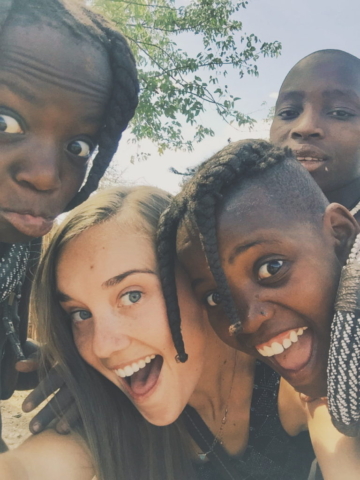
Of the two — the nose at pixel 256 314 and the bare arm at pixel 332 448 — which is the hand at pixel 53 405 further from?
the bare arm at pixel 332 448

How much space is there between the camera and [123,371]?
6.50ft

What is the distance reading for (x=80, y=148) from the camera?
5.82ft

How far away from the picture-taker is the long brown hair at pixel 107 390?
2.06m

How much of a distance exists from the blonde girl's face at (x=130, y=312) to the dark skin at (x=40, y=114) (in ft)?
1.02

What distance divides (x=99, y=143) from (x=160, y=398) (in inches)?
43.9

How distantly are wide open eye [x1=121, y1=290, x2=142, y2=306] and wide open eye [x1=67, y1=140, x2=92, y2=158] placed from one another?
0.61m

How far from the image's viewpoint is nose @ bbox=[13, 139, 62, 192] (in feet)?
5.13

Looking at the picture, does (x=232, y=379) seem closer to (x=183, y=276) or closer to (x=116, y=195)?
(x=183, y=276)

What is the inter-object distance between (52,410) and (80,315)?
43cm

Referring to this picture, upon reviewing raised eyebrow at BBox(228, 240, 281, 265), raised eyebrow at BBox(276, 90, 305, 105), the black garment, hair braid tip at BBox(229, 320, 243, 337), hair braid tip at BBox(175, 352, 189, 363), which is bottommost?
the black garment

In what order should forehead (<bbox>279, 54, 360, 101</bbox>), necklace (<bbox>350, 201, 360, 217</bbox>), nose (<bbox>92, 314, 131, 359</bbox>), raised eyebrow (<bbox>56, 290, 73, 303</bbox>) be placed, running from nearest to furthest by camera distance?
nose (<bbox>92, 314, 131, 359</bbox>) < raised eyebrow (<bbox>56, 290, 73, 303</bbox>) < necklace (<bbox>350, 201, 360, 217</bbox>) < forehead (<bbox>279, 54, 360, 101</bbox>)

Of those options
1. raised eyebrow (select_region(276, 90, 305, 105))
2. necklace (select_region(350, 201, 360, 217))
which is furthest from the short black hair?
raised eyebrow (select_region(276, 90, 305, 105))

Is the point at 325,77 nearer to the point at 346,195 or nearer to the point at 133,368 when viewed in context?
the point at 346,195

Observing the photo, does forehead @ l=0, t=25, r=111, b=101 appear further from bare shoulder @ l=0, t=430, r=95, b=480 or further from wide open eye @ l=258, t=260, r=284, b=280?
bare shoulder @ l=0, t=430, r=95, b=480
